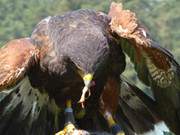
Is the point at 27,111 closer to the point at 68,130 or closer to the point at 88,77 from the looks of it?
the point at 68,130

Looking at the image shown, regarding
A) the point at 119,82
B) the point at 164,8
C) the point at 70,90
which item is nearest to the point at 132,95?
the point at 119,82

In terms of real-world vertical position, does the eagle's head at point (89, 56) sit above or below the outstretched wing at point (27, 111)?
above

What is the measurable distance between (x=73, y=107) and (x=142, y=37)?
946mm

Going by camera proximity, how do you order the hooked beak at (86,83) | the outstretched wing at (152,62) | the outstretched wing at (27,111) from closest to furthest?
the hooked beak at (86,83)
the outstretched wing at (152,62)
the outstretched wing at (27,111)

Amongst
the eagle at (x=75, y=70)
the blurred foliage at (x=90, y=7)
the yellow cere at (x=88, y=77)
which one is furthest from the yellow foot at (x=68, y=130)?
the blurred foliage at (x=90, y=7)

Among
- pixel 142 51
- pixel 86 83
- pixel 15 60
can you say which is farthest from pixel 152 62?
pixel 15 60

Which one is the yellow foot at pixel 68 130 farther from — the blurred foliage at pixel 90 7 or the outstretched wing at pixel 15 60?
the blurred foliage at pixel 90 7

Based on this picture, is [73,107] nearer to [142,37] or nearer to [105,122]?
[105,122]

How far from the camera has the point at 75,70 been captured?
6.30 metres

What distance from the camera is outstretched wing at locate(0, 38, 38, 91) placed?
6180 mm

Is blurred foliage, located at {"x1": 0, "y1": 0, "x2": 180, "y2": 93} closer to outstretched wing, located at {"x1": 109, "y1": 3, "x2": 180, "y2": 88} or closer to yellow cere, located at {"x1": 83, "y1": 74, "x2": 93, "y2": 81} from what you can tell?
outstretched wing, located at {"x1": 109, "y1": 3, "x2": 180, "y2": 88}

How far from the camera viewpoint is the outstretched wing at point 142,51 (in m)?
6.28

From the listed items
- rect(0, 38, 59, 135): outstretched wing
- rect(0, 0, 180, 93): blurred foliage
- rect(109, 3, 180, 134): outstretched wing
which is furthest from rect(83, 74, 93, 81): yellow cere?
rect(0, 0, 180, 93): blurred foliage

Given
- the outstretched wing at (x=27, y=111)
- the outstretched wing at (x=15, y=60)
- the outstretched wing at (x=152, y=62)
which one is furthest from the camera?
the outstretched wing at (x=27, y=111)
